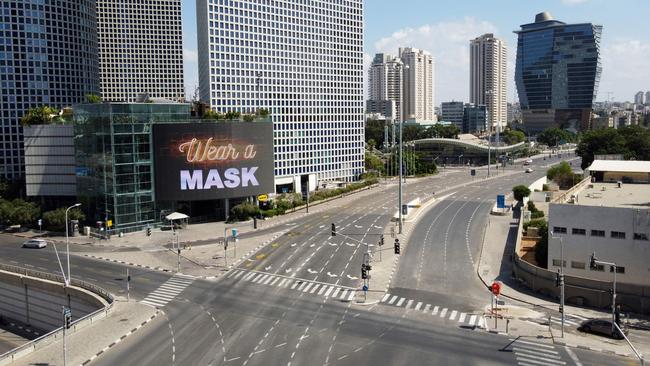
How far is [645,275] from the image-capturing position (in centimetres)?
5700

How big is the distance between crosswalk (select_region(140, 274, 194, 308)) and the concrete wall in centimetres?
491

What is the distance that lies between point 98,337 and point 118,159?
47956 mm

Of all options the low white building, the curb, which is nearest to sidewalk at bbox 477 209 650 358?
the low white building

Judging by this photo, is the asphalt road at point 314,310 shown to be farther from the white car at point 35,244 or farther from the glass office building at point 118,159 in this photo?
the glass office building at point 118,159

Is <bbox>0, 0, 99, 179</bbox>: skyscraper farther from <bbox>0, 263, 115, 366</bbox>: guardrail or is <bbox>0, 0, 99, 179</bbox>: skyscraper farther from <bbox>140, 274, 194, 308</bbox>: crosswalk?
<bbox>140, 274, 194, 308</bbox>: crosswalk

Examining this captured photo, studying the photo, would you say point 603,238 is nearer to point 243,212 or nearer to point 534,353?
point 534,353

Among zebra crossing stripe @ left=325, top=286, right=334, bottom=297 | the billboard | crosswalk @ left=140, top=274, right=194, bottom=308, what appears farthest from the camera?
the billboard

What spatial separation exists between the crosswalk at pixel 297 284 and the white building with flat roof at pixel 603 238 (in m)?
20.7

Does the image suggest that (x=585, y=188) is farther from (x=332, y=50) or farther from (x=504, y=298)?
(x=332, y=50)

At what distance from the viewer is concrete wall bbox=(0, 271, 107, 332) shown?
201ft

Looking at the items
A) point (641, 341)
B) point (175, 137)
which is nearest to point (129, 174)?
point (175, 137)

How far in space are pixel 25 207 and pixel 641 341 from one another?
89.8 meters

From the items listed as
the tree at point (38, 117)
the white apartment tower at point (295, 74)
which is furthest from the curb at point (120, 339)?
the white apartment tower at point (295, 74)

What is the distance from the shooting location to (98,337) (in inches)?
1870
